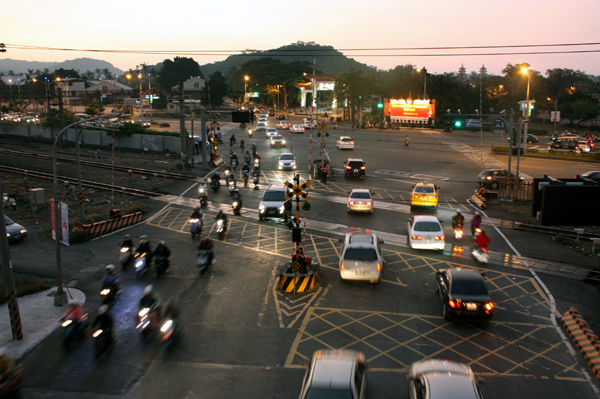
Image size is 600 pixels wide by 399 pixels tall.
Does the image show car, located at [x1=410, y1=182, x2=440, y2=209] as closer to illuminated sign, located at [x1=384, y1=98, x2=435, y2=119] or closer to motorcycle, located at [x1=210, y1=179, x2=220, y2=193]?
motorcycle, located at [x1=210, y1=179, x2=220, y2=193]

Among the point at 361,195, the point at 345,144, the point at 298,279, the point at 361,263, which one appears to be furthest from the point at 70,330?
the point at 345,144

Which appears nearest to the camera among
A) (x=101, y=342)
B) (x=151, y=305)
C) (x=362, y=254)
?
(x=101, y=342)

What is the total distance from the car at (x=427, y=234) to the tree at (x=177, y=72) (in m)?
138

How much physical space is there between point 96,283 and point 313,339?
934 centimetres

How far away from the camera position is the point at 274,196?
25.4 meters

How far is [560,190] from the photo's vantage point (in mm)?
16891

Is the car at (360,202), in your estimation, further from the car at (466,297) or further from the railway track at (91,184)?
the railway track at (91,184)

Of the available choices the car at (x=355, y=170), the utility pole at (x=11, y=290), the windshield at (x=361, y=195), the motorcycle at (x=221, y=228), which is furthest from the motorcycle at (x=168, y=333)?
the car at (x=355, y=170)

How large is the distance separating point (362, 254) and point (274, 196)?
10154 millimetres

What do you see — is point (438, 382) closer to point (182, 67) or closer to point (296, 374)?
point (296, 374)

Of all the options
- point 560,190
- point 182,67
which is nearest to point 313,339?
point 560,190

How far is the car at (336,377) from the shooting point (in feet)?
25.3

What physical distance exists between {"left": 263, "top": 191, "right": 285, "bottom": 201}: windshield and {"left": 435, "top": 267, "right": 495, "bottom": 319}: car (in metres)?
13.0

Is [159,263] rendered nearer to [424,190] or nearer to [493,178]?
[424,190]
